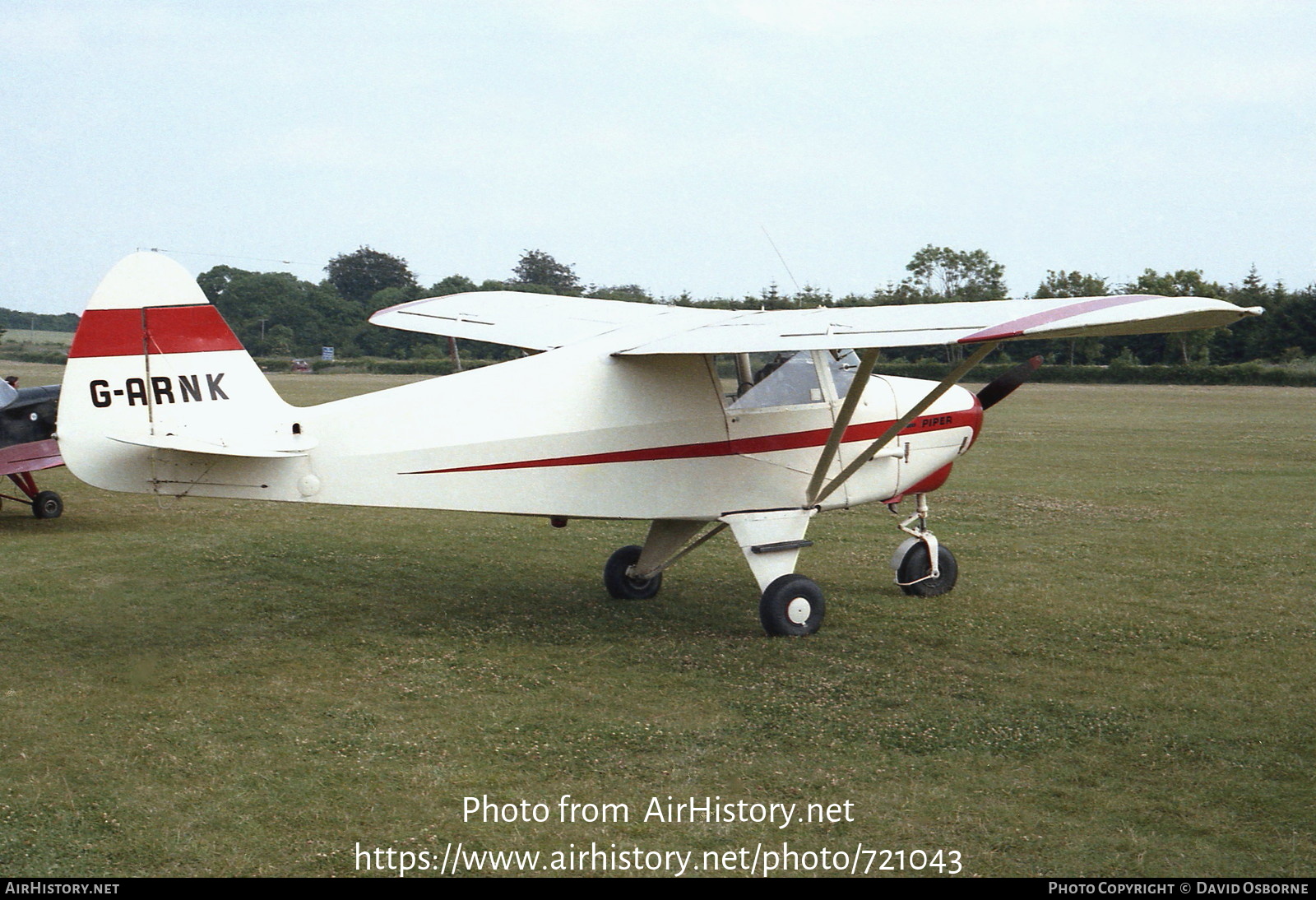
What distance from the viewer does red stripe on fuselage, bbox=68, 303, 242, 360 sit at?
681cm

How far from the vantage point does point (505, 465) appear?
24.2ft

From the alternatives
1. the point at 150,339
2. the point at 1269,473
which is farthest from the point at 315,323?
the point at 150,339

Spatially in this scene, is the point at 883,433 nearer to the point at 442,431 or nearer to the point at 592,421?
the point at 592,421

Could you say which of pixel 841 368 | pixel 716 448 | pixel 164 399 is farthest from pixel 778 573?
pixel 164 399

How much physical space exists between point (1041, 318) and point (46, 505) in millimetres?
11685

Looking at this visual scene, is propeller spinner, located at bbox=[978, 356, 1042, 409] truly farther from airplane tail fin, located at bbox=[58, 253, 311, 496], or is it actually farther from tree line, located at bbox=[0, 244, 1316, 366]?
tree line, located at bbox=[0, 244, 1316, 366]

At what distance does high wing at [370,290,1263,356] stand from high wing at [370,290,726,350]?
0.5 inches

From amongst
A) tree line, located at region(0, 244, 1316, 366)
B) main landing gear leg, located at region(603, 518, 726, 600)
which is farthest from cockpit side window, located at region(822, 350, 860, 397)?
tree line, located at region(0, 244, 1316, 366)

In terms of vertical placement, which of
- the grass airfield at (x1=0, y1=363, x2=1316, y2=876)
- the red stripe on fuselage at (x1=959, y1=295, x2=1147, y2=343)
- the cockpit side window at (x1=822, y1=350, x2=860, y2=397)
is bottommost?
the grass airfield at (x1=0, y1=363, x2=1316, y2=876)

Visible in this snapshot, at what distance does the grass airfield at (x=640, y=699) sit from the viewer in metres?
4.64

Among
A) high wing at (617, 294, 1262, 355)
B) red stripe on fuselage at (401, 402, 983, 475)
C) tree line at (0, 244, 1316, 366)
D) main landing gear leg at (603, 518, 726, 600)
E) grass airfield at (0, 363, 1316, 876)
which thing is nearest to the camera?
grass airfield at (0, 363, 1316, 876)

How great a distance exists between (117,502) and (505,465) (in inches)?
375

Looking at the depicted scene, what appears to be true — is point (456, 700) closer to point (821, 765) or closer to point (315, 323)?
point (821, 765)

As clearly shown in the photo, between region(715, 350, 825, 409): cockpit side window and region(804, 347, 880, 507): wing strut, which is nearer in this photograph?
region(804, 347, 880, 507): wing strut
